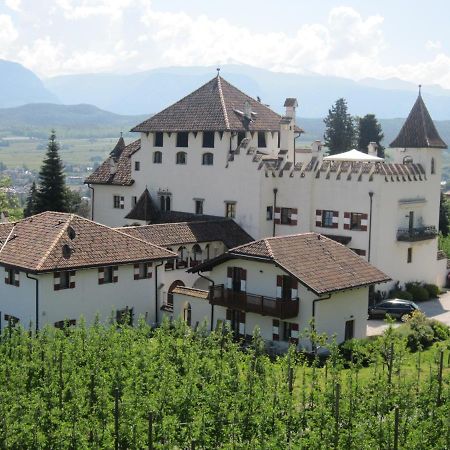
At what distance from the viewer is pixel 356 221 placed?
52.3m

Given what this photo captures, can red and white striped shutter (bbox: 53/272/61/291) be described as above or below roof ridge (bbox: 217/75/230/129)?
below

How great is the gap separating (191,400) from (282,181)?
2943cm

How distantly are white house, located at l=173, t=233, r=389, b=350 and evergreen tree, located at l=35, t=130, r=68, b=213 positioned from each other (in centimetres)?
2796

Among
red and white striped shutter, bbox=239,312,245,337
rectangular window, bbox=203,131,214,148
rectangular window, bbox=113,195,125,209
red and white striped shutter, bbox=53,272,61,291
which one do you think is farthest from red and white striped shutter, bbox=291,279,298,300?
rectangular window, bbox=113,195,125,209

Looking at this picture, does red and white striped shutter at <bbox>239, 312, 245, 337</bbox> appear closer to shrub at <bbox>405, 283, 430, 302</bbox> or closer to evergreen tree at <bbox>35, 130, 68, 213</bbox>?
shrub at <bbox>405, 283, 430, 302</bbox>

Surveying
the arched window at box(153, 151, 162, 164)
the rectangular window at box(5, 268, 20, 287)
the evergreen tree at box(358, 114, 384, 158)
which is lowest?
the rectangular window at box(5, 268, 20, 287)

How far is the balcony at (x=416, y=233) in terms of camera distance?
5309 centimetres

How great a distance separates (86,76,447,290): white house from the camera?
172ft

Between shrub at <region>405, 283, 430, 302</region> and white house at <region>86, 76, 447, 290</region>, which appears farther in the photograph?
shrub at <region>405, 283, 430, 302</region>

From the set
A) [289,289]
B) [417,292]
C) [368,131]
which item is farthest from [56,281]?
[368,131]

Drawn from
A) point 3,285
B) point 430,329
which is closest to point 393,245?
point 430,329

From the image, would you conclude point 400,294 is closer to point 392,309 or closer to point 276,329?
point 392,309

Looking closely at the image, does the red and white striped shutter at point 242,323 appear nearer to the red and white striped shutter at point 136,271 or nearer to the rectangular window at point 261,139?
the red and white striped shutter at point 136,271

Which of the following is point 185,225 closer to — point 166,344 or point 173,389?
point 166,344
